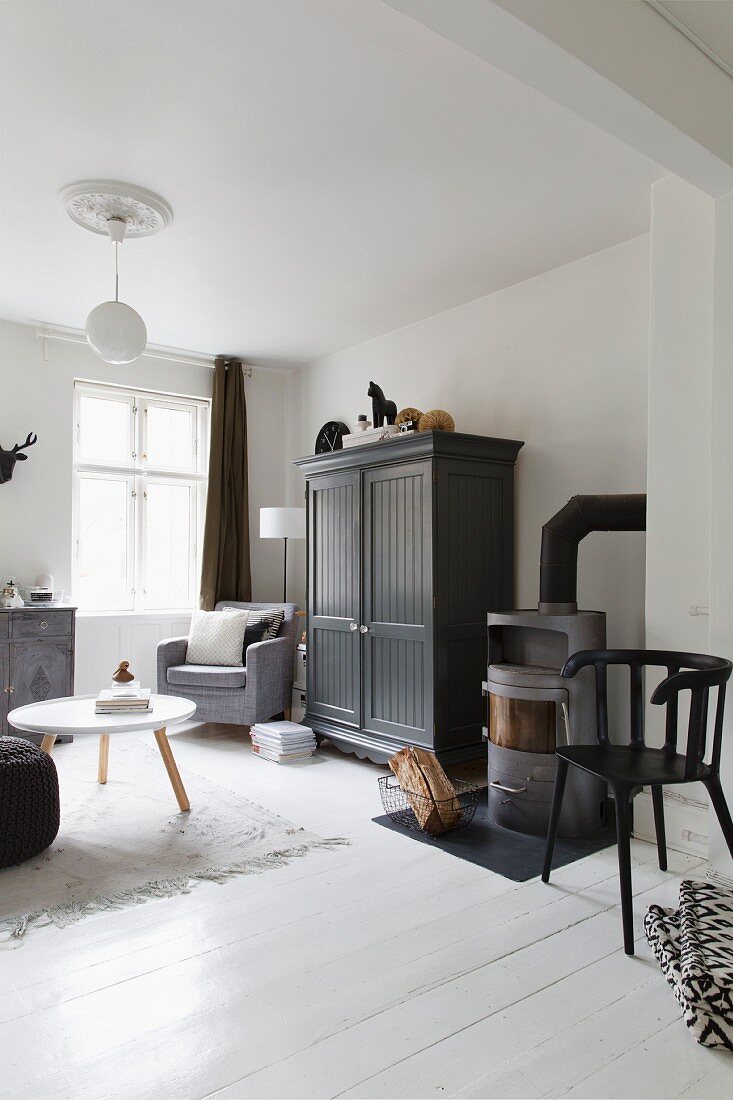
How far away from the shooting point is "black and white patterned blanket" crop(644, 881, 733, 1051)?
172 cm

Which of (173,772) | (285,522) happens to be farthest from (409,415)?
(173,772)

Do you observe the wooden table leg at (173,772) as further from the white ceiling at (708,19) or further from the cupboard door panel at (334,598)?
the white ceiling at (708,19)

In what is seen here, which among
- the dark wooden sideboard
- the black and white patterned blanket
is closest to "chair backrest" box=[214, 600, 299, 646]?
the dark wooden sideboard

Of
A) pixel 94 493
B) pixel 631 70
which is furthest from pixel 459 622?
pixel 94 493

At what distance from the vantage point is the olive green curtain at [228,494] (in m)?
5.53

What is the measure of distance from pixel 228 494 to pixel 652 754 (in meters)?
3.93

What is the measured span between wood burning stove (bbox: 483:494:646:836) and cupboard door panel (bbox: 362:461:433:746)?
0.52 metres

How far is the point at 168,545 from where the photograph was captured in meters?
5.61

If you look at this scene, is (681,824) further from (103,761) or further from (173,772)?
(103,761)

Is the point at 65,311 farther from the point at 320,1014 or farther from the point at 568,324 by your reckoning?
the point at 320,1014

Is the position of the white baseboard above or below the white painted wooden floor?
above

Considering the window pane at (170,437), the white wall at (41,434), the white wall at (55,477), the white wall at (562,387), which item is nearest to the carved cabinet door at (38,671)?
the white wall at (55,477)

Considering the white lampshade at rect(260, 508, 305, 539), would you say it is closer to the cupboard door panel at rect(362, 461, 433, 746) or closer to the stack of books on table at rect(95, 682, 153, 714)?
the cupboard door panel at rect(362, 461, 433, 746)

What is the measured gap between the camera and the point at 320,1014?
1.82 m
